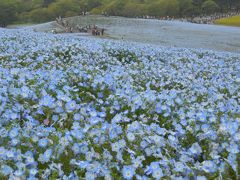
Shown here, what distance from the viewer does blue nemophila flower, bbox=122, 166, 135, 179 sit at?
3023 millimetres

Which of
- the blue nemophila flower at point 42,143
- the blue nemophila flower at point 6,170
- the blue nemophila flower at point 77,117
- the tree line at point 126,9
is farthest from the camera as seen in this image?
the tree line at point 126,9

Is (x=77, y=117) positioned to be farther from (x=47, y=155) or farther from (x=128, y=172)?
(x=128, y=172)

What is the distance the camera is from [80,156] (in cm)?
343

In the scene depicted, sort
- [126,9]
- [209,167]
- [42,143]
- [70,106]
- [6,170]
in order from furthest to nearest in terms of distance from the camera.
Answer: [126,9], [70,106], [42,143], [209,167], [6,170]

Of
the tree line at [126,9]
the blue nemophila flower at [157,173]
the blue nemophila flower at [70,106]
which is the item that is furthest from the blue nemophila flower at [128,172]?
the tree line at [126,9]

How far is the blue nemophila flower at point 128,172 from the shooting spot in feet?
9.92

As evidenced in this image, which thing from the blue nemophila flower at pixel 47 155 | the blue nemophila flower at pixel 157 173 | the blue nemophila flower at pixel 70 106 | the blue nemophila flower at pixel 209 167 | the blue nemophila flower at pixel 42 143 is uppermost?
the blue nemophila flower at pixel 70 106

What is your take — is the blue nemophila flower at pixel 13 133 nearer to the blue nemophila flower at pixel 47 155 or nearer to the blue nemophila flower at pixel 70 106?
the blue nemophila flower at pixel 47 155

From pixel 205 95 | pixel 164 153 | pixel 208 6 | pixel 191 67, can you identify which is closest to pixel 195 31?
pixel 191 67

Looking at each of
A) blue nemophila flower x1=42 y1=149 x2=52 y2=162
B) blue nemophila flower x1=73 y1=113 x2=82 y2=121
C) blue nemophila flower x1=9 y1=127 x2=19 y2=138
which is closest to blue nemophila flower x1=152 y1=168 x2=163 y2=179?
blue nemophila flower x1=42 y1=149 x2=52 y2=162

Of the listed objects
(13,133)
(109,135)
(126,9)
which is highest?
(126,9)

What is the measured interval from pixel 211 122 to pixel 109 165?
5.65 feet

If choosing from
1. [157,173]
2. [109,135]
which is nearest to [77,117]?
[109,135]

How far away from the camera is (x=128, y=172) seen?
10.0ft
